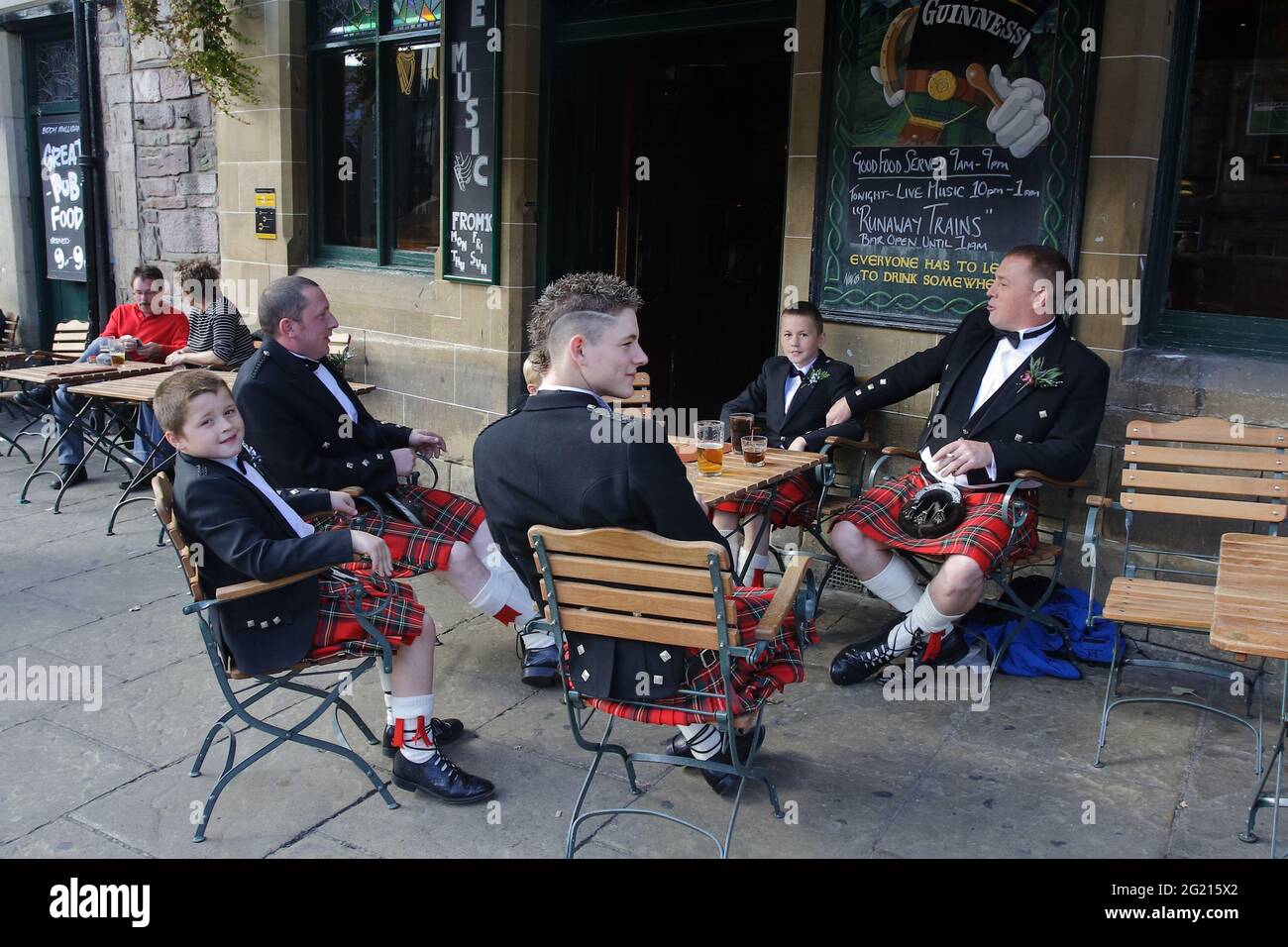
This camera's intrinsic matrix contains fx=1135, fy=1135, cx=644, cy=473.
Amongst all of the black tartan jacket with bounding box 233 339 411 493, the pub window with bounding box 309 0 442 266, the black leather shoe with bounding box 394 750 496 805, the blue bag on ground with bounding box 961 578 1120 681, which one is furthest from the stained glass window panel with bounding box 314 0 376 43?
the black leather shoe with bounding box 394 750 496 805

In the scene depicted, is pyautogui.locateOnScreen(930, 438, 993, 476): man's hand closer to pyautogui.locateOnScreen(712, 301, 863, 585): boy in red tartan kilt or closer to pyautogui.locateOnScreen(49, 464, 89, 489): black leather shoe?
pyautogui.locateOnScreen(712, 301, 863, 585): boy in red tartan kilt

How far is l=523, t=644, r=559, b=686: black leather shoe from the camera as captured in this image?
14.3 ft

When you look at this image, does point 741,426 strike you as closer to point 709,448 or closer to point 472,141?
point 709,448

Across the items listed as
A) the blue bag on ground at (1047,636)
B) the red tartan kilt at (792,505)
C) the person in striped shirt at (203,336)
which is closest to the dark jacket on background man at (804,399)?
the red tartan kilt at (792,505)

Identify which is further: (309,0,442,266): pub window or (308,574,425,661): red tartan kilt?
(309,0,442,266): pub window

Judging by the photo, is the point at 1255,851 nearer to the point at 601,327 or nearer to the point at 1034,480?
the point at 1034,480

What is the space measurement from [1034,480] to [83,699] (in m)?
3.69

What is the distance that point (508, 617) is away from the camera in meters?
4.38

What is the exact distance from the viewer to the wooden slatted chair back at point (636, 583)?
2812 millimetres

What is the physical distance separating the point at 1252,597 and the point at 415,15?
614 cm

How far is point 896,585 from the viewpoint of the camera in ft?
14.7

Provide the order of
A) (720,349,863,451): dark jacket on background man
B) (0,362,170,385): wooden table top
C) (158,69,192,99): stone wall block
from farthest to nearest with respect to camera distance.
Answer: (158,69,192,99): stone wall block
(0,362,170,385): wooden table top
(720,349,863,451): dark jacket on background man

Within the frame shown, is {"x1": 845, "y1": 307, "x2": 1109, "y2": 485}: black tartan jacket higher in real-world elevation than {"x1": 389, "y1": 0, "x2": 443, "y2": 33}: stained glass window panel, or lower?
lower

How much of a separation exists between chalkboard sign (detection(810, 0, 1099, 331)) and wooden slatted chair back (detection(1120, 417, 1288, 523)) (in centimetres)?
98
